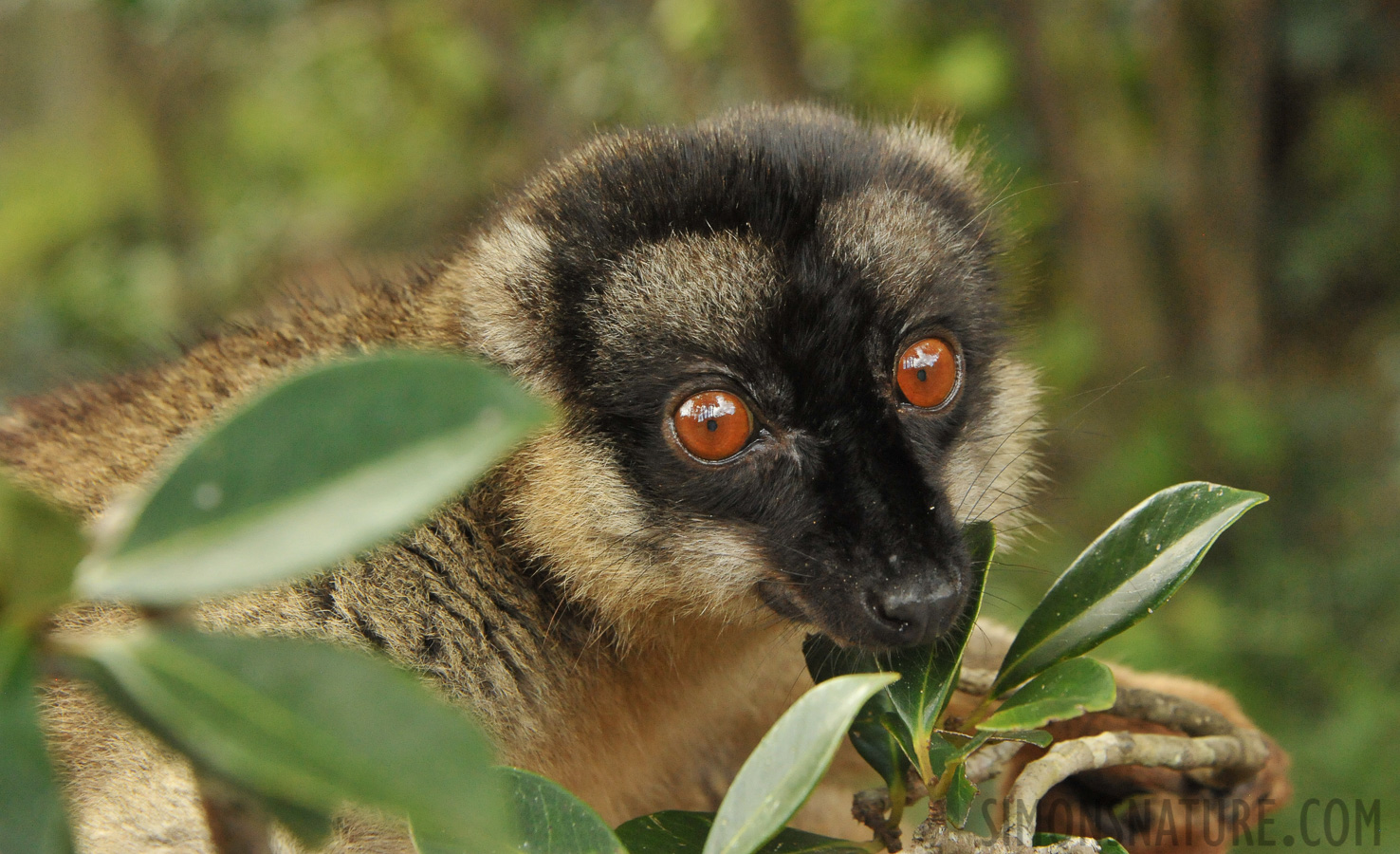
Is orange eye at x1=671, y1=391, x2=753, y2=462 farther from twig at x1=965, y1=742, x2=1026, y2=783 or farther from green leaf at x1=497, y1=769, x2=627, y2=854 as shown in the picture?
green leaf at x1=497, y1=769, x2=627, y2=854

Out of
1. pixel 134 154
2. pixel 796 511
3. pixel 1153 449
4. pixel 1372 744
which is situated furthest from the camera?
pixel 134 154

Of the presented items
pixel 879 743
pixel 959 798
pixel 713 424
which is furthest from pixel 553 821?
pixel 713 424

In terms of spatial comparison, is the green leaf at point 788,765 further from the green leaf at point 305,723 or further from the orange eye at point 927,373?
the orange eye at point 927,373

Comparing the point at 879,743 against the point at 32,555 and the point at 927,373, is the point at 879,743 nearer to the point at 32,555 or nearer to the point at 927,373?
the point at 927,373

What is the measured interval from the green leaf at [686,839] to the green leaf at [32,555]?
3.18ft

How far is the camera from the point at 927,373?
2.49 meters

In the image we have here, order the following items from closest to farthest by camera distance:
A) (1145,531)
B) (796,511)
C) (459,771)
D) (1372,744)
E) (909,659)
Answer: (459,771) < (1145,531) < (909,659) < (796,511) < (1372,744)

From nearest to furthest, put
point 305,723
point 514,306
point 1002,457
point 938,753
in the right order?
point 305,723 < point 938,753 < point 514,306 < point 1002,457

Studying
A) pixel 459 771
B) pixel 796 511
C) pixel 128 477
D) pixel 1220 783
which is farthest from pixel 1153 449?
pixel 459 771

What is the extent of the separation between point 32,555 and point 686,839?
3.57 ft

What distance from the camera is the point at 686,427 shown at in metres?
2.40

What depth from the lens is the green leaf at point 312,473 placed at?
0.82 meters

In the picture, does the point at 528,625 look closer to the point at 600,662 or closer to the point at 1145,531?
the point at 600,662

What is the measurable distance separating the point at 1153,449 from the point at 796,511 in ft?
20.4
